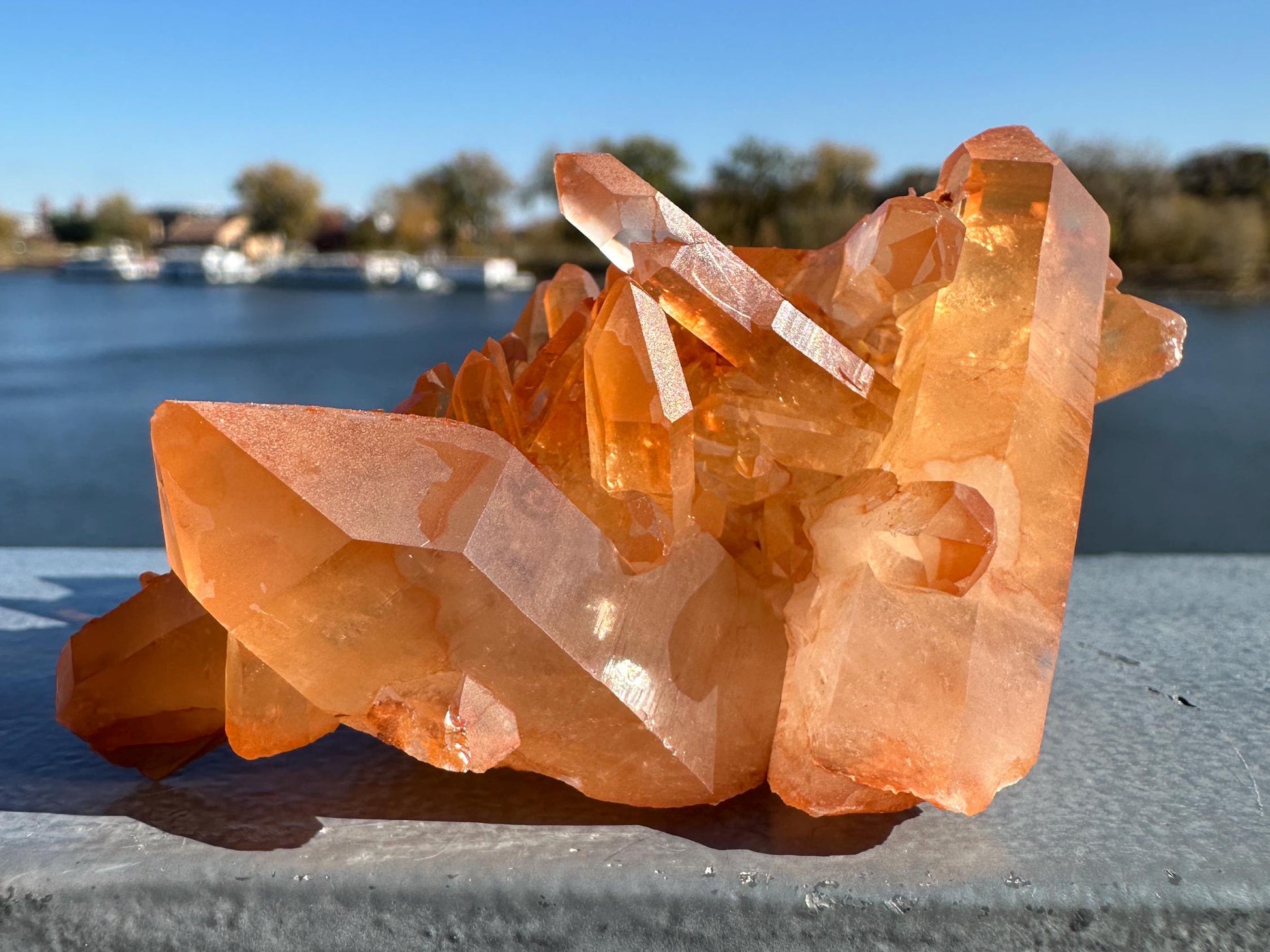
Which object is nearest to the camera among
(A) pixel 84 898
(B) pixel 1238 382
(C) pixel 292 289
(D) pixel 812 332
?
(A) pixel 84 898

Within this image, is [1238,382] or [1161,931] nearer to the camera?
[1161,931]

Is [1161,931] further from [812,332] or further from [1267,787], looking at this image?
[812,332]

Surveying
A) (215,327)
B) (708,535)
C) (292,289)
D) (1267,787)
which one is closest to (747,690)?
(708,535)

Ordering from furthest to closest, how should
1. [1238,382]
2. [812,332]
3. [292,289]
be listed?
[292,289] → [1238,382] → [812,332]

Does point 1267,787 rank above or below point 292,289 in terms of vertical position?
above

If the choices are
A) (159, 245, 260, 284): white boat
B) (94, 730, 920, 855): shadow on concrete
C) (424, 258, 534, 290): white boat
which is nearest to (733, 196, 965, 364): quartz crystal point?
(94, 730, 920, 855): shadow on concrete

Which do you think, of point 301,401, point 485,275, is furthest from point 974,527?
point 485,275

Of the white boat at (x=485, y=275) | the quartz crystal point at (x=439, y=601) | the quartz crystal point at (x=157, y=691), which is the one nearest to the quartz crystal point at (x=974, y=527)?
the quartz crystal point at (x=439, y=601)
